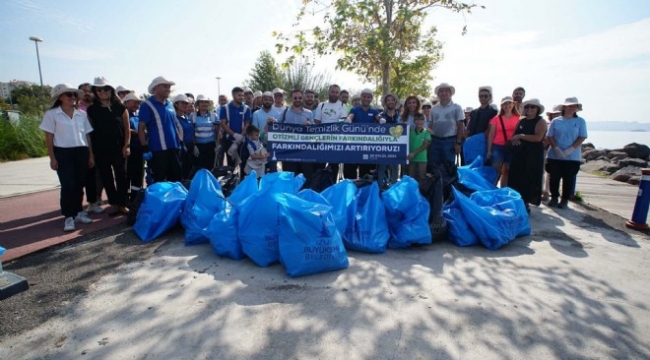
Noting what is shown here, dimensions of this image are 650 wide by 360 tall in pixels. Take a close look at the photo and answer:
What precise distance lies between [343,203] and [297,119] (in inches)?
84.3

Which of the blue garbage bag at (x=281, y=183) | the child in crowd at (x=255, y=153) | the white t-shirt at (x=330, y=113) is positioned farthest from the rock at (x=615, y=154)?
the blue garbage bag at (x=281, y=183)

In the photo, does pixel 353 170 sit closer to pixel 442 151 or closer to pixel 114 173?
pixel 442 151

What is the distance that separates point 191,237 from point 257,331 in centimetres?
183

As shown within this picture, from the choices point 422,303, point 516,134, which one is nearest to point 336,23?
point 516,134

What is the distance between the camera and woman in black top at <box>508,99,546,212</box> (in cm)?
469

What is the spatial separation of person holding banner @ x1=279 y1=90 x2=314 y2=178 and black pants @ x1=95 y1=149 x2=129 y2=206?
2.20 metres

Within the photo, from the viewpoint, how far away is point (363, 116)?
17.3ft

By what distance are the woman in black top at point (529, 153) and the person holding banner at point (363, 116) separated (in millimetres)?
1973

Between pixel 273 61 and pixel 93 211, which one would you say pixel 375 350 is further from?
pixel 273 61

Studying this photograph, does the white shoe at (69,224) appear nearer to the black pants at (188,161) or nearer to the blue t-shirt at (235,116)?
the black pants at (188,161)

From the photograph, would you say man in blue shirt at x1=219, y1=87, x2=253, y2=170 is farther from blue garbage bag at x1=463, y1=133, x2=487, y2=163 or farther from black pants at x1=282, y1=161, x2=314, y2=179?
blue garbage bag at x1=463, y1=133, x2=487, y2=163

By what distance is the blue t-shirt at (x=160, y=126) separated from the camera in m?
4.46

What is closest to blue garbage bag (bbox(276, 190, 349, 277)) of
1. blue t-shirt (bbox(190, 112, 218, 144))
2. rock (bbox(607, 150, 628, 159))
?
blue t-shirt (bbox(190, 112, 218, 144))

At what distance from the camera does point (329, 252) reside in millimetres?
2971
